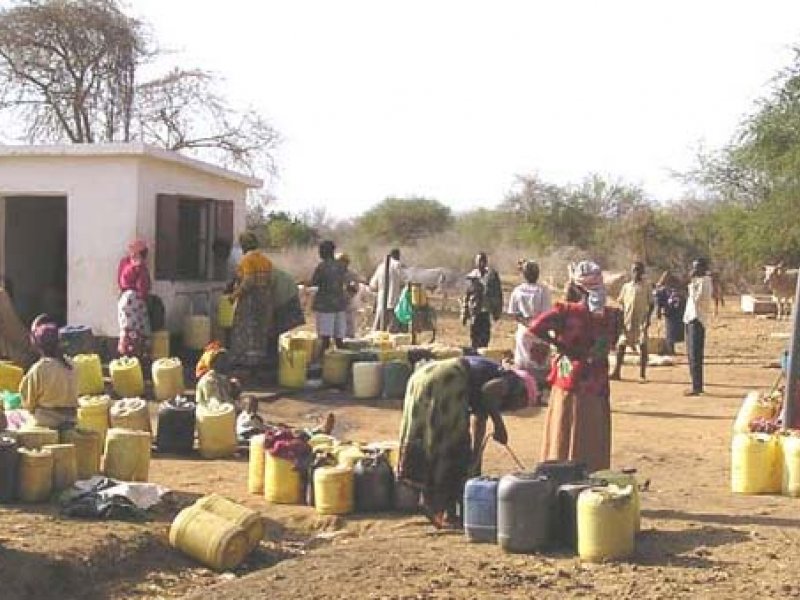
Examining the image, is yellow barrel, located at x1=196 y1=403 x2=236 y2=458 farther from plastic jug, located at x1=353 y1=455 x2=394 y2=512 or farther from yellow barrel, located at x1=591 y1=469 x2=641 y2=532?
yellow barrel, located at x1=591 y1=469 x2=641 y2=532

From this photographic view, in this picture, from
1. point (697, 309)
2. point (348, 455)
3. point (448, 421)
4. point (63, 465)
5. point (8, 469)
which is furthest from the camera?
point (697, 309)

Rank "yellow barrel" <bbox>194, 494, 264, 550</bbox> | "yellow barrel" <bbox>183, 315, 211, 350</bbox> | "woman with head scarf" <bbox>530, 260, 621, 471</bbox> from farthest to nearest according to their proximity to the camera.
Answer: "yellow barrel" <bbox>183, 315, 211, 350</bbox> < "woman with head scarf" <bbox>530, 260, 621, 471</bbox> < "yellow barrel" <bbox>194, 494, 264, 550</bbox>

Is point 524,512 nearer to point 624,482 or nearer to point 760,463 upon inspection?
point 624,482

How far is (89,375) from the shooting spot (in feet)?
47.7

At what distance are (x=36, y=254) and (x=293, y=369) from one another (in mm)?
4553

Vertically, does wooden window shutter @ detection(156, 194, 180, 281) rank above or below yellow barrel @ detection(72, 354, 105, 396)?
above

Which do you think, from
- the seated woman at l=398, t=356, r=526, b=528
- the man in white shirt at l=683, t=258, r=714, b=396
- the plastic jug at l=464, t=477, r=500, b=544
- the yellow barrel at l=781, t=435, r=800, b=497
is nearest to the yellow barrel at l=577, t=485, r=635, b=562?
the plastic jug at l=464, t=477, r=500, b=544

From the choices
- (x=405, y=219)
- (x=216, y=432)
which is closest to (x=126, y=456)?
(x=216, y=432)

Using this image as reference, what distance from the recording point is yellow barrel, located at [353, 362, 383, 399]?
1532cm

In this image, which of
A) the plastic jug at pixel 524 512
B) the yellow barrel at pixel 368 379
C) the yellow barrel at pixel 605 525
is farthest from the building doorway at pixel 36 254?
the yellow barrel at pixel 605 525

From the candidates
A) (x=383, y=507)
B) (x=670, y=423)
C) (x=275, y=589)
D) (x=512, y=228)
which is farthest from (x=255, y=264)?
(x=512, y=228)

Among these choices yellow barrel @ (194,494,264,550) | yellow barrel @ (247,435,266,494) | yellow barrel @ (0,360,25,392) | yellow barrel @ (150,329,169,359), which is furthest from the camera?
yellow barrel @ (150,329,169,359)

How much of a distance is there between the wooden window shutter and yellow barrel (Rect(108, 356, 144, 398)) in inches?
81.9

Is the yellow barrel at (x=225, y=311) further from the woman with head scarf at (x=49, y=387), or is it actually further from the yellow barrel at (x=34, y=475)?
the yellow barrel at (x=34, y=475)
